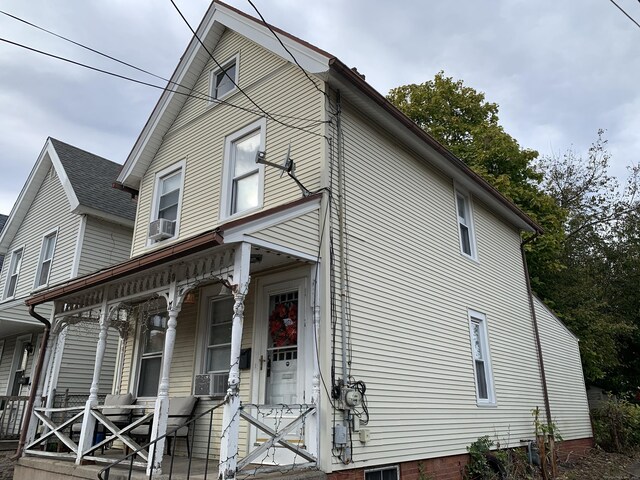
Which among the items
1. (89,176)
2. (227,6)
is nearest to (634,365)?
(227,6)

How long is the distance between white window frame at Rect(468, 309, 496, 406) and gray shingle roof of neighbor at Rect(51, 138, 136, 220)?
32.5ft

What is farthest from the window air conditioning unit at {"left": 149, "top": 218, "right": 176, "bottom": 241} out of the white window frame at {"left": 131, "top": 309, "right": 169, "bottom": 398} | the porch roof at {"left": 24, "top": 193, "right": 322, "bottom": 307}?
the porch roof at {"left": 24, "top": 193, "right": 322, "bottom": 307}

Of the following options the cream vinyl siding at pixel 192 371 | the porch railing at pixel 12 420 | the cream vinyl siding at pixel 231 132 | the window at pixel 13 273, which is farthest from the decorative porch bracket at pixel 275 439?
the window at pixel 13 273

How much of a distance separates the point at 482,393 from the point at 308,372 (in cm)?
507

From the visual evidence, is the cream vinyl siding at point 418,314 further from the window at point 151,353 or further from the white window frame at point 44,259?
the white window frame at point 44,259

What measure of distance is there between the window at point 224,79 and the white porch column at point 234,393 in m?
5.23

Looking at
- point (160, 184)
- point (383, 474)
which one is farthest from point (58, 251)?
point (383, 474)

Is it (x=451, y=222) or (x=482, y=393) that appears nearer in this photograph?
(x=482, y=393)

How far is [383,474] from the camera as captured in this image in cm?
685

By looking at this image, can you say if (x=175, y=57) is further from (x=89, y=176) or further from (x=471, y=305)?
(x=471, y=305)

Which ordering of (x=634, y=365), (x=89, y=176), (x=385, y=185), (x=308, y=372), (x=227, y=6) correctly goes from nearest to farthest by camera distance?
(x=308, y=372), (x=385, y=185), (x=227, y=6), (x=89, y=176), (x=634, y=365)

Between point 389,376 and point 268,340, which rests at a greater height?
point 268,340

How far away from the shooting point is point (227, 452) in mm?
5027

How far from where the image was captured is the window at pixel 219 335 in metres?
7.92
